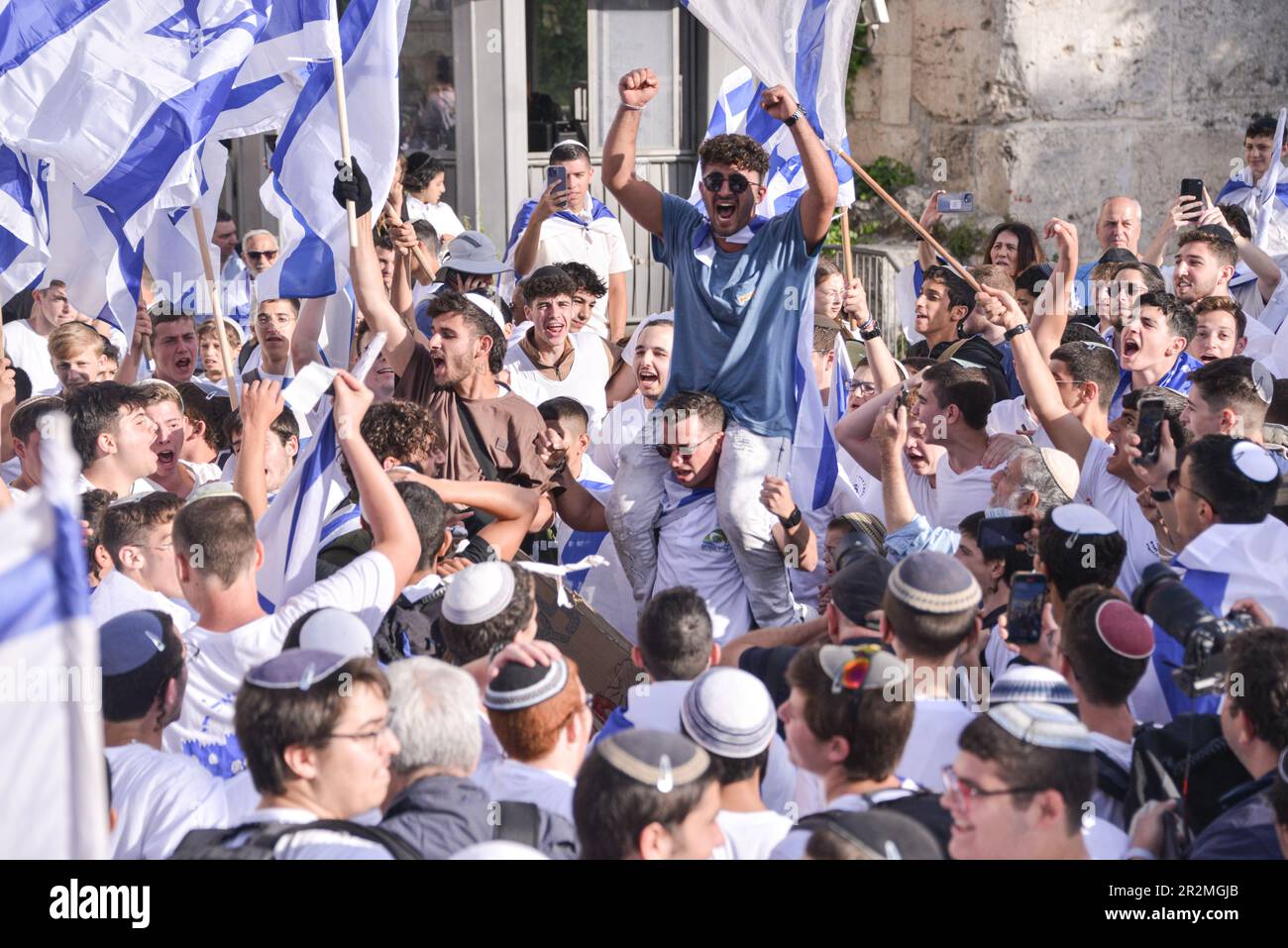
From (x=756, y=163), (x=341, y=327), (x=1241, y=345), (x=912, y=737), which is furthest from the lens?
(x=1241, y=345)

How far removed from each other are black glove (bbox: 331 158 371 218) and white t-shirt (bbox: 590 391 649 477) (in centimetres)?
133

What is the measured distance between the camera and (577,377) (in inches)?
277

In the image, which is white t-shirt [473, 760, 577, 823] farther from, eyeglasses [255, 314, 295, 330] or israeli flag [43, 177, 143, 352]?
eyeglasses [255, 314, 295, 330]

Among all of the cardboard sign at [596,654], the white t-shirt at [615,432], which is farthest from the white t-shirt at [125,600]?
the white t-shirt at [615,432]

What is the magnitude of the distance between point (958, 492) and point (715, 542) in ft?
2.87

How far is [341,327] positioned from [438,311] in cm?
64

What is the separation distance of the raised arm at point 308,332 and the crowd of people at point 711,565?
0.03 m

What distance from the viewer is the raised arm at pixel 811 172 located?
4.88 metres

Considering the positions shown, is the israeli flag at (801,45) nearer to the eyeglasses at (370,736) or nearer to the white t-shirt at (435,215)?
the eyeglasses at (370,736)

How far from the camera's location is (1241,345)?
6609mm

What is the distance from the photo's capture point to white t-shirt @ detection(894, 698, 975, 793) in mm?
3315

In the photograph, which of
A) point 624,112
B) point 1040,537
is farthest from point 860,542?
point 624,112
